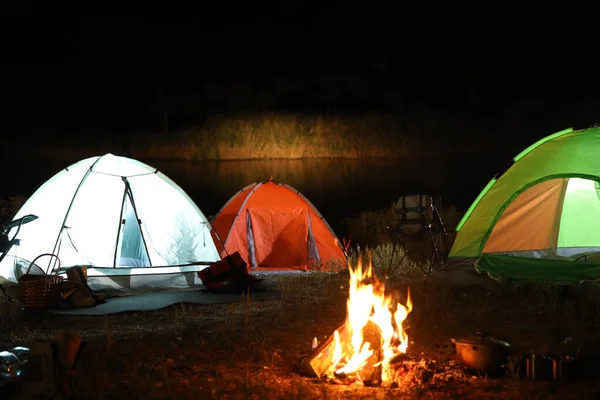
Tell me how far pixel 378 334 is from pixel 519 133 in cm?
2680

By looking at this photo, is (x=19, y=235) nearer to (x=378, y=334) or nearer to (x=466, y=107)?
(x=378, y=334)

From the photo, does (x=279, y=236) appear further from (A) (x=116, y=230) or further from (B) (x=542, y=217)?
(B) (x=542, y=217)

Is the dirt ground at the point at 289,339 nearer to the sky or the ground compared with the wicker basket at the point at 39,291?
nearer to the ground

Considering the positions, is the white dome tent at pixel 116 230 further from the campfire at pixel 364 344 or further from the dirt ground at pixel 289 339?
the campfire at pixel 364 344

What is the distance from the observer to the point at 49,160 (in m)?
27.3

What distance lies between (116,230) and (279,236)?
2059 millimetres

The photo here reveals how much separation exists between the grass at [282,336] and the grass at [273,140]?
1901cm

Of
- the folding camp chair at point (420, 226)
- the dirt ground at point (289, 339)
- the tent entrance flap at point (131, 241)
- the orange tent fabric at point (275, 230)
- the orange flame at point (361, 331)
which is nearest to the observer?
the dirt ground at point (289, 339)

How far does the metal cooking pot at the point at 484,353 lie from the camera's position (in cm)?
400

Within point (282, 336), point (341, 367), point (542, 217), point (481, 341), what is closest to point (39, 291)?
point (282, 336)

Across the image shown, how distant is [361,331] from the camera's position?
414 cm

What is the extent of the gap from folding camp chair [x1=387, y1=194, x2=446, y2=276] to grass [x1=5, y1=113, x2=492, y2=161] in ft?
58.9

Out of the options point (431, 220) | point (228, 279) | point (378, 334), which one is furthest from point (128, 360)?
point (431, 220)

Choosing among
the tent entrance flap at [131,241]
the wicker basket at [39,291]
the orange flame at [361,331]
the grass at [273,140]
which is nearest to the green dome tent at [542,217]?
the orange flame at [361,331]
